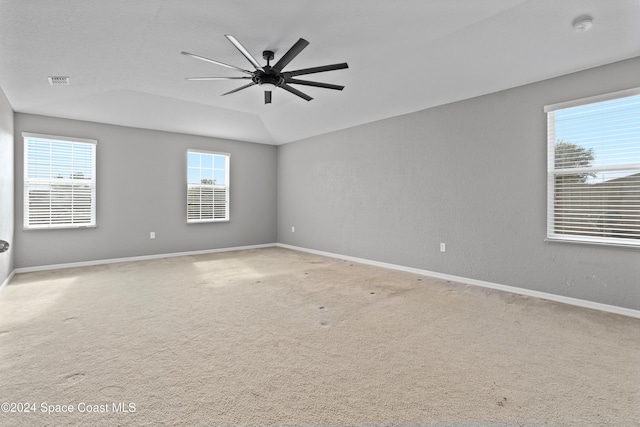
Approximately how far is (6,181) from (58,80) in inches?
61.8

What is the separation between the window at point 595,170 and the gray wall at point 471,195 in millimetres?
112

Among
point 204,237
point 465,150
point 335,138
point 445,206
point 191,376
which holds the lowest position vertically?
point 191,376

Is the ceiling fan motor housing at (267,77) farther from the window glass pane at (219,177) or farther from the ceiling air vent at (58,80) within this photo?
the window glass pane at (219,177)

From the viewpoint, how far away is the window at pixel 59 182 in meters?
4.96

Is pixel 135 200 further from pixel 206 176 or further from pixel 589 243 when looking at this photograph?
pixel 589 243

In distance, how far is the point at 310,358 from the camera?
2.25m

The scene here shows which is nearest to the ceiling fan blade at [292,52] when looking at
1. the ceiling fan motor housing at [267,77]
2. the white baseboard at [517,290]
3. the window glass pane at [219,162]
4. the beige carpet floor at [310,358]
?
the ceiling fan motor housing at [267,77]

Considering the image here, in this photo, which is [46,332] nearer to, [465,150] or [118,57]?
[118,57]

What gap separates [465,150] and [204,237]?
5.16 metres

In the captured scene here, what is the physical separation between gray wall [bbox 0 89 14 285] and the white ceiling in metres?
0.26

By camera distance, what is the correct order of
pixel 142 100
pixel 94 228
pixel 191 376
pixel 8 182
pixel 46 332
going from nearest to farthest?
1. pixel 191 376
2. pixel 46 332
3. pixel 8 182
4. pixel 142 100
5. pixel 94 228

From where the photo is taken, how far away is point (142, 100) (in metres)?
5.00

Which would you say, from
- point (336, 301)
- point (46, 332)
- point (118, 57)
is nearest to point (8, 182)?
point (118, 57)

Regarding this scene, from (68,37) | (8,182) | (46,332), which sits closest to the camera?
(46,332)
